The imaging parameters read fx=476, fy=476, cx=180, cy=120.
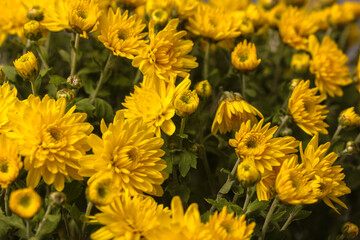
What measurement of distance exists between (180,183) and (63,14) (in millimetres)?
477

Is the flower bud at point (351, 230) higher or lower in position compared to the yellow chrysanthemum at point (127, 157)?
lower

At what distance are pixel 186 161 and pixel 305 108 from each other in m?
0.33

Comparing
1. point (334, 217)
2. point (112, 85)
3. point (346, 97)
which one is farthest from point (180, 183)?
point (346, 97)

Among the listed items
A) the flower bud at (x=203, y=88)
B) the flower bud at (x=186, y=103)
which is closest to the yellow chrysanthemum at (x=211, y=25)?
the flower bud at (x=203, y=88)

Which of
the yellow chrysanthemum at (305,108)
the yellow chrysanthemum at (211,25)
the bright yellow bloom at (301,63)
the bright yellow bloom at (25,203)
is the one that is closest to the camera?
the bright yellow bloom at (25,203)

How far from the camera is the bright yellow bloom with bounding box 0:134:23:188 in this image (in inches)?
31.9

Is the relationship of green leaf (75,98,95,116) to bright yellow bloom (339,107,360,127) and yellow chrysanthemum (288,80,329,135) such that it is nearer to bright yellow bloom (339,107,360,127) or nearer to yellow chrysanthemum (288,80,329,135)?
yellow chrysanthemum (288,80,329,135)

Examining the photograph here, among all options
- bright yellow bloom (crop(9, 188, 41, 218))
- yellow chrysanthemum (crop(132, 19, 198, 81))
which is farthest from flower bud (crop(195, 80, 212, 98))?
bright yellow bloom (crop(9, 188, 41, 218))

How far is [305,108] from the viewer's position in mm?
1139

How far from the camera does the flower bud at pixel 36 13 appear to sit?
3.72ft

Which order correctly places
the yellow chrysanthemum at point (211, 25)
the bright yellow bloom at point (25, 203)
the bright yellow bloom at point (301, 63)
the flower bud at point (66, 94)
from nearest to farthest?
the bright yellow bloom at point (25, 203) < the flower bud at point (66, 94) < the yellow chrysanthemum at point (211, 25) < the bright yellow bloom at point (301, 63)

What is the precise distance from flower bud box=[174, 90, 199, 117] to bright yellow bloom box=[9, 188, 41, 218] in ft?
1.10

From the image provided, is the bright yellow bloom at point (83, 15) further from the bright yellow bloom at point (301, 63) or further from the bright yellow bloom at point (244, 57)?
the bright yellow bloom at point (301, 63)

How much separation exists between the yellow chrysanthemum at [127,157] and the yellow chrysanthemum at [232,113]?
0.60ft
